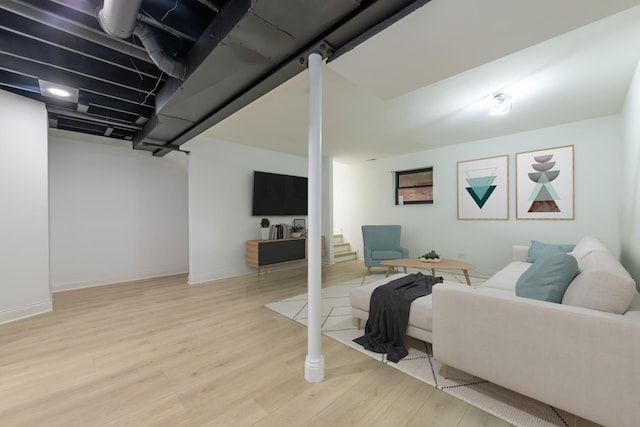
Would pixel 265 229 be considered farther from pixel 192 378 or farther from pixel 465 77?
pixel 465 77

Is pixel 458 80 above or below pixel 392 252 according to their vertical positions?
above

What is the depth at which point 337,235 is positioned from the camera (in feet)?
23.2

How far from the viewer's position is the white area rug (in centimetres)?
146

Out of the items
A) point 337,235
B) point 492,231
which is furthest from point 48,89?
point 492,231

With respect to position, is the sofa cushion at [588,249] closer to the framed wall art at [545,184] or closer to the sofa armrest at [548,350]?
the sofa armrest at [548,350]

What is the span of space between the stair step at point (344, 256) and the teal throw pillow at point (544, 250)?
362 cm

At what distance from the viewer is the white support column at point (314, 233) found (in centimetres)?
181

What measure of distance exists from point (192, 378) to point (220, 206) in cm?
331

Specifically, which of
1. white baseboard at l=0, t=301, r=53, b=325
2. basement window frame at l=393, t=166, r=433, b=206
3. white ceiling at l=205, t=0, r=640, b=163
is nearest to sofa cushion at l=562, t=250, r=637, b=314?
white ceiling at l=205, t=0, r=640, b=163

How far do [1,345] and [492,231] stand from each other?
6416 mm

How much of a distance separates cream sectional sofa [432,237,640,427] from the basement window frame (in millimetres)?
3846

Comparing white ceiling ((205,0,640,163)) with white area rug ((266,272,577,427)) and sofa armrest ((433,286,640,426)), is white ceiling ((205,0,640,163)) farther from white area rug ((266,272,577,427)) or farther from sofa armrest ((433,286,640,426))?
white area rug ((266,272,577,427))

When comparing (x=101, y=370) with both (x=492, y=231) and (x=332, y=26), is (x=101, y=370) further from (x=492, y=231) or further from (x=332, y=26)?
(x=492, y=231)

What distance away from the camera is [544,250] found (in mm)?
3438
